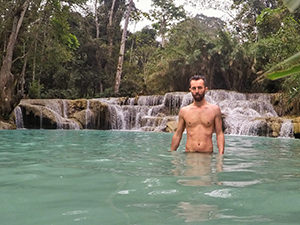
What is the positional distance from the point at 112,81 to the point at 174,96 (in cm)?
1210

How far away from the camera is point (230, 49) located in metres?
23.3

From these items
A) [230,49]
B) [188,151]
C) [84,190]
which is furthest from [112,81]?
[84,190]

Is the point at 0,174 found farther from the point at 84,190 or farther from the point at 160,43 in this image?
the point at 160,43

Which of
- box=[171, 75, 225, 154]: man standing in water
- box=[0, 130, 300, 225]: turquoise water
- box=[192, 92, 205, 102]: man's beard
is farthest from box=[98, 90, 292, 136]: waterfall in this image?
box=[0, 130, 300, 225]: turquoise water

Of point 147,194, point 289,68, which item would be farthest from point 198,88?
point 289,68

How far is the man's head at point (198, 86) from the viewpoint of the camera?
190 inches

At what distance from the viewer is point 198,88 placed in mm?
4926

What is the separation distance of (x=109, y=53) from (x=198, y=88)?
26.4 metres

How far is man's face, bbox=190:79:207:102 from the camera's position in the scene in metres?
4.84

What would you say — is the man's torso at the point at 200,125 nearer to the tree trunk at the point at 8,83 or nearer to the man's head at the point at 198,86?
the man's head at the point at 198,86

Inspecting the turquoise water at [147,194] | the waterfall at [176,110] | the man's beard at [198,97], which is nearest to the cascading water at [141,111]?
the waterfall at [176,110]

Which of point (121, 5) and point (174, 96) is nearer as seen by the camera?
point (174, 96)

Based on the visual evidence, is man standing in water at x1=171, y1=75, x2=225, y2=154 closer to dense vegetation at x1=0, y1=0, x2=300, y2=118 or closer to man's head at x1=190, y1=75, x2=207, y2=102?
man's head at x1=190, y1=75, x2=207, y2=102

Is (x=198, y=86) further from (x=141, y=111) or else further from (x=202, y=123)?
(x=141, y=111)
